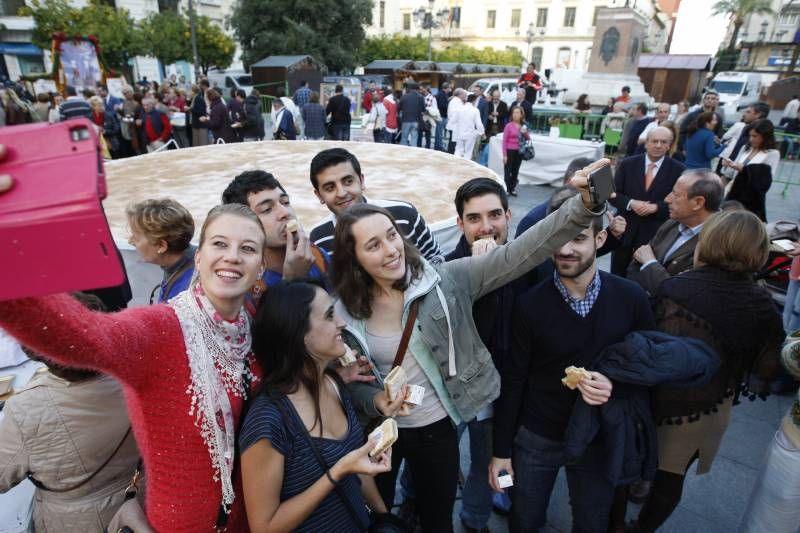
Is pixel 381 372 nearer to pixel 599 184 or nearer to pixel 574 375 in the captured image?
pixel 574 375

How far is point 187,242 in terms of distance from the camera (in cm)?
262

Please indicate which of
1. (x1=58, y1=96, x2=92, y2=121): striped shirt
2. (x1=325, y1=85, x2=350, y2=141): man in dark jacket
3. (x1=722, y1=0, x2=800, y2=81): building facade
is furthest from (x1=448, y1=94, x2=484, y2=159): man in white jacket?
(x1=722, y1=0, x2=800, y2=81): building facade

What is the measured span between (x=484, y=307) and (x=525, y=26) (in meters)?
62.9

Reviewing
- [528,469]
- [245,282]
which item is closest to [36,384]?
[245,282]

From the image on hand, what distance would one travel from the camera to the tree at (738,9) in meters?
46.6

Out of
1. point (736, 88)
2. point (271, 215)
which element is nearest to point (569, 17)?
point (736, 88)

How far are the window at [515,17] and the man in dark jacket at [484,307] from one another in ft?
207

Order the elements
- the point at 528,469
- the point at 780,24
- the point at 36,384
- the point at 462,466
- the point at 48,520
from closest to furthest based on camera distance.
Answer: the point at 36,384
the point at 48,520
the point at 528,469
the point at 462,466
the point at 780,24

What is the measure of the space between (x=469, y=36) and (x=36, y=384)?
217ft

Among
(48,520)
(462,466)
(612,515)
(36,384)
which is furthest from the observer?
(462,466)

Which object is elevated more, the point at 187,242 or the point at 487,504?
the point at 187,242

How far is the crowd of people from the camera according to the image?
1.39m

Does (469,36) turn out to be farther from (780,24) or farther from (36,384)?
(36,384)

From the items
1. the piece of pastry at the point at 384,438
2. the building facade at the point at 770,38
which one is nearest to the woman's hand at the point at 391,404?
the piece of pastry at the point at 384,438
